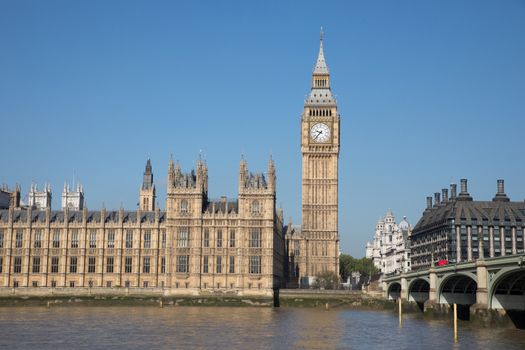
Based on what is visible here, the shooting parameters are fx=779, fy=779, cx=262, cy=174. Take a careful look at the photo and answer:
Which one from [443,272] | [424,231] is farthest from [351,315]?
[424,231]

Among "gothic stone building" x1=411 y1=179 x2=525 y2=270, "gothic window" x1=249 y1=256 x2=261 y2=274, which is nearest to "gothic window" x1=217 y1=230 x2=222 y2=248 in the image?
"gothic window" x1=249 y1=256 x2=261 y2=274

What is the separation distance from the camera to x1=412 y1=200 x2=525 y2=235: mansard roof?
543 feet

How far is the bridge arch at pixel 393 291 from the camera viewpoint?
454 feet

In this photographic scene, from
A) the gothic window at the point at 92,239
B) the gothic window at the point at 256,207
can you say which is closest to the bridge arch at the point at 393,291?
the gothic window at the point at 256,207

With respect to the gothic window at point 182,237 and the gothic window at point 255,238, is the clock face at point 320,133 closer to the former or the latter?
the gothic window at point 255,238

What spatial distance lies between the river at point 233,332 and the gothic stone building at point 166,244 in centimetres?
2658

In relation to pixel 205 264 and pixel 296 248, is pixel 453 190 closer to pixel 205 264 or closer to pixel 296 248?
pixel 296 248

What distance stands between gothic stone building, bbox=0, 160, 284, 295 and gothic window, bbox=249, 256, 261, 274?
17cm

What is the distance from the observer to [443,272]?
97.7 meters

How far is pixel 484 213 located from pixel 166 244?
72.7 m

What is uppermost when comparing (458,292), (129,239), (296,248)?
(129,239)

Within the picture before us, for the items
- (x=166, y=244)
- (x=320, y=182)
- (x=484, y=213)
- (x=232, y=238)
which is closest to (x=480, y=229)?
(x=484, y=213)

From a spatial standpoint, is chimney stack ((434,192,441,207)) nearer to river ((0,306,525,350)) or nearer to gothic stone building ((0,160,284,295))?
gothic stone building ((0,160,284,295))

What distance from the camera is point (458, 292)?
339ft
